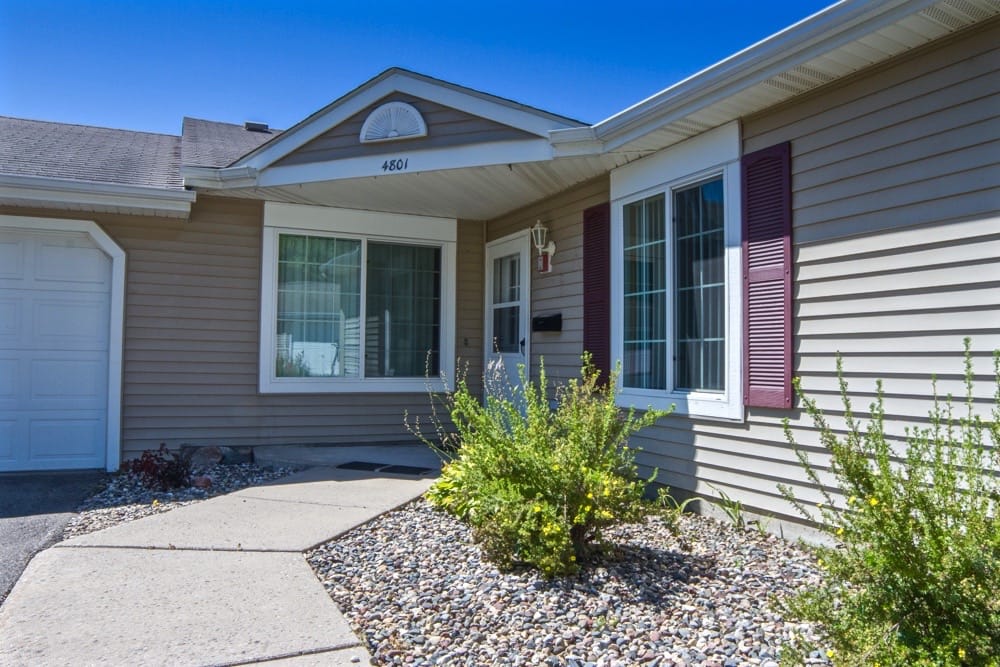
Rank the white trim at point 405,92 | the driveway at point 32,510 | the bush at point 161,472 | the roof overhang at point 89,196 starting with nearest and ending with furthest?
1. the driveway at point 32,510
2. the white trim at point 405,92
3. the bush at point 161,472
4. the roof overhang at point 89,196

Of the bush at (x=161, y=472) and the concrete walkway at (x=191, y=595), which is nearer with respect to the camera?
the concrete walkway at (x=191, y=595)

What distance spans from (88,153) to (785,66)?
633 cm

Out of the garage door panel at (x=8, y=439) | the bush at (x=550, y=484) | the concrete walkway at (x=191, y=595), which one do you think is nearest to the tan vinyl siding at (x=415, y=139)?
the bush at (x=550, y=484)

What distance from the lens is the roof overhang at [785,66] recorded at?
9.97 ft

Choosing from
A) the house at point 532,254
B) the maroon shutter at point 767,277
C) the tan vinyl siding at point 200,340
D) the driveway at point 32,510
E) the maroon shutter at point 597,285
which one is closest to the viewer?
the house at point 532,254

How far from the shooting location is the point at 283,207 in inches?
261

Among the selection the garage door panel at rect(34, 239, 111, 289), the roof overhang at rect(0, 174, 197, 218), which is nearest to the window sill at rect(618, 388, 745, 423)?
the roof overhang at rect(0, 174, 197, 218)

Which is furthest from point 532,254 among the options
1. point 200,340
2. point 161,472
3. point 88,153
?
point 88,153

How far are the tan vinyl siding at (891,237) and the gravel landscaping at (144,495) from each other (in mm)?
3744

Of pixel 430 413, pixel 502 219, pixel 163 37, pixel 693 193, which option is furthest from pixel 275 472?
pixel 163 37

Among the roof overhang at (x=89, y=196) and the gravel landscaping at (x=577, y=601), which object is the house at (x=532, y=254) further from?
the gravel landscaping at (x=577, y=601)

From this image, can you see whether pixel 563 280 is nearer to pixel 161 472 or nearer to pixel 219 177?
pixel 219 177

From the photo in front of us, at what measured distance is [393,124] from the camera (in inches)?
226

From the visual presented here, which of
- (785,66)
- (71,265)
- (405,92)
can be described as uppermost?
(405,92)
